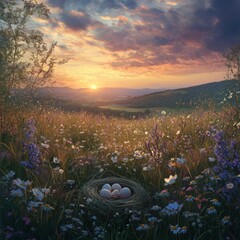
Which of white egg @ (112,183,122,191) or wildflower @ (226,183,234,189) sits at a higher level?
wildflower @ (226,183,234,189)

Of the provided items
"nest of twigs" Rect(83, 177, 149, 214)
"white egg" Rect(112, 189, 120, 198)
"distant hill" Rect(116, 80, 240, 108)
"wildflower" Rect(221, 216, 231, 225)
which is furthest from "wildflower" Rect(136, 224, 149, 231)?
"distant hill" Rect(116, 80, 240, 108)

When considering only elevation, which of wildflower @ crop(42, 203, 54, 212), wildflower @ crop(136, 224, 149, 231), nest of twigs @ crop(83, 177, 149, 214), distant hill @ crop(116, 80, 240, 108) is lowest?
wildflower @ crop(136, 224, 149, 231)

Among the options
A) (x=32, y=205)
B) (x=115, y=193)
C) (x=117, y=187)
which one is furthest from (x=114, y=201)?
(x=32, y=205)

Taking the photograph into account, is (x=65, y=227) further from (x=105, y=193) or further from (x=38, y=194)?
(x=105, y=193)

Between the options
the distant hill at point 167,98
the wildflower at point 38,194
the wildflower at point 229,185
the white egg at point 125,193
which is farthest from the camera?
the distant hill at point 167,98

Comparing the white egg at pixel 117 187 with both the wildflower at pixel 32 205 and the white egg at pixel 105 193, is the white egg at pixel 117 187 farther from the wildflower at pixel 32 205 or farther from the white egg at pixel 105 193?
the wildflower at pixel 32 205

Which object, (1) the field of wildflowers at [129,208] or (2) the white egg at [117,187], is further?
(2) the white egg at [117,187]

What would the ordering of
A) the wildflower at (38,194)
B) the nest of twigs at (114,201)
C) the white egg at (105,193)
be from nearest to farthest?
the wildflower at (38,194)
the nest of twigs at (114,201)
the white egg at (105,193)

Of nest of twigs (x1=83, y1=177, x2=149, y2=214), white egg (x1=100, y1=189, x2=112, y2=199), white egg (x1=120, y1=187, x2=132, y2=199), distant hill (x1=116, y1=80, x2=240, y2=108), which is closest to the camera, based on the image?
nest of twigs (x1=83, y1=177, x2=149, y2=214)

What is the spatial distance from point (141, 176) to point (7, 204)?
2383 mm

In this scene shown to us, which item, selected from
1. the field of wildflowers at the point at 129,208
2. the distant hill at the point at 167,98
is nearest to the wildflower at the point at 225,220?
the field of wildflowers at the point at 129,208

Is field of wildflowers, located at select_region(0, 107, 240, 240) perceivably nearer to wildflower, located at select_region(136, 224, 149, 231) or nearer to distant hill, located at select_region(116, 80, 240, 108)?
wildflower, located at select_region(136, 224, 149, 231)

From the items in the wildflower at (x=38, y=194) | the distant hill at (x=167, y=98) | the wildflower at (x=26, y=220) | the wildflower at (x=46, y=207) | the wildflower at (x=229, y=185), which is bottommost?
the wildflower at (x=26, y=220)

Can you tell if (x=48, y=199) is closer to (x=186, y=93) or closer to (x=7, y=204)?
(x=7, y=204)
